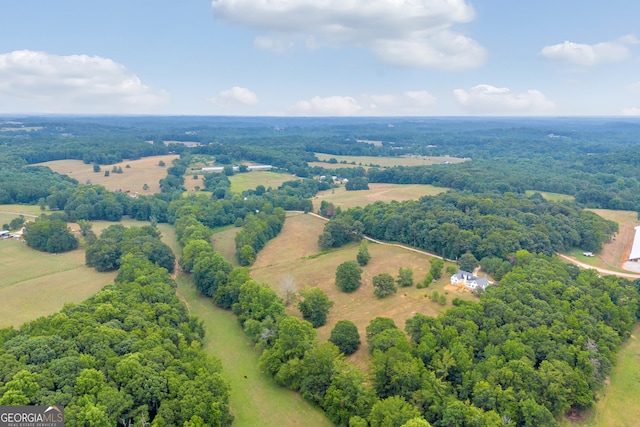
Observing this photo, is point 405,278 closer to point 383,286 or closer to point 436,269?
point 383,286

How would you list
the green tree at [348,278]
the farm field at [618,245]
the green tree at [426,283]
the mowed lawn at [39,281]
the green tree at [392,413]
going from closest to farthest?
the green tree at [392,413], the mowed lawn at [39,281], the green tree at [426,283], the green tree at [348,278], the farm field at [618,245]

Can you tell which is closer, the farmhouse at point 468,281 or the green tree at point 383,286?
the farmhouse at point 468,281

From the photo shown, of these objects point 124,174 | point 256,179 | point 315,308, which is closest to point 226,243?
point 315,308

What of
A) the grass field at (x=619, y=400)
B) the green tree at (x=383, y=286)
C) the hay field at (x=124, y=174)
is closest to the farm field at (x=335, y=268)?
the green tree at (x=383, y=286)

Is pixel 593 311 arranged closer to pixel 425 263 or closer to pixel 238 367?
pixel 425 263

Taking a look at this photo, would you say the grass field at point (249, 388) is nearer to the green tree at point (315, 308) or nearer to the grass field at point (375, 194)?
the green tree at point (315, 308)

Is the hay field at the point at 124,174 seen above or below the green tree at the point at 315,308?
above
